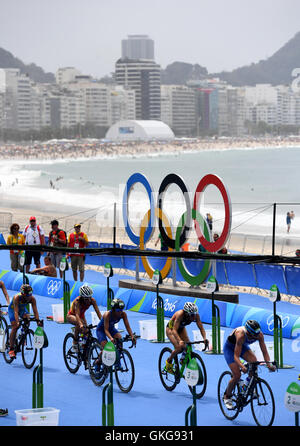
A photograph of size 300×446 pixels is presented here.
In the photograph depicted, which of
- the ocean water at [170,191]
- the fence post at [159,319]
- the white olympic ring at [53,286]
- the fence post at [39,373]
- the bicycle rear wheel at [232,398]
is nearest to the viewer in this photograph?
the fence post at [39,373]

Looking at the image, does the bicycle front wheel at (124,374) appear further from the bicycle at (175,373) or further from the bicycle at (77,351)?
the bicycle at (77,351)

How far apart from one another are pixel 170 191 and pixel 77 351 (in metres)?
88.7

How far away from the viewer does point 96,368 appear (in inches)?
508

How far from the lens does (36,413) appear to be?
32.7 ft

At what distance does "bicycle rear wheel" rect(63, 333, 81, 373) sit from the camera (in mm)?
13772

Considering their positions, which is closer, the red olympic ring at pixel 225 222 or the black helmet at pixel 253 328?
the black helmet at pixel 253 328

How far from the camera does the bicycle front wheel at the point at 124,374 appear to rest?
12.5m

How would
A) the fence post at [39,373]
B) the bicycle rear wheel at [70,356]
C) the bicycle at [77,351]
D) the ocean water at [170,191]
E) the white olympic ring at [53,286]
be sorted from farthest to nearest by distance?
the ocean water at [170,191]
the white olympic ring at [53,286]
the bicycle rear wheel at [70,356]
the bicycle at [77,351]
the fence post at [39,373]

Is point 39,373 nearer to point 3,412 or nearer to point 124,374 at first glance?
point 3,412

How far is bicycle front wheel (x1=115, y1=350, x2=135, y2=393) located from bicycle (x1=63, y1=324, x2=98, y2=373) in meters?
0.72

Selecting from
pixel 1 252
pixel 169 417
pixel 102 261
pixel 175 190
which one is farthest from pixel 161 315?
pixel 175 190

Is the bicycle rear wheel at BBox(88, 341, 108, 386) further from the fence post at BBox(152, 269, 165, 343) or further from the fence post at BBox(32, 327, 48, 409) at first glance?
the fence post at BBox(152, 269, 165, 343)

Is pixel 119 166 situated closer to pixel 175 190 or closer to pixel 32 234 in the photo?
pixel 175 190

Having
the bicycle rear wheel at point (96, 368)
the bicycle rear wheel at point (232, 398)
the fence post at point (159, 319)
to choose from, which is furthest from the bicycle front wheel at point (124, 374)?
the fence post at point (159, 319)
